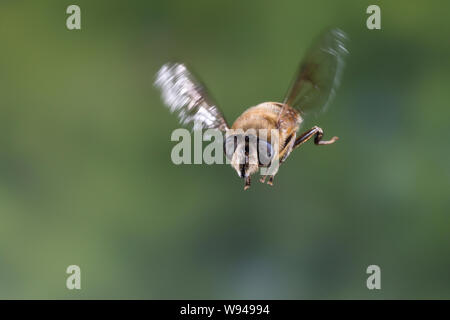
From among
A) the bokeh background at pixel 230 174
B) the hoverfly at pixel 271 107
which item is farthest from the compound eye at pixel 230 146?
the bokeh background at pixel 230 174

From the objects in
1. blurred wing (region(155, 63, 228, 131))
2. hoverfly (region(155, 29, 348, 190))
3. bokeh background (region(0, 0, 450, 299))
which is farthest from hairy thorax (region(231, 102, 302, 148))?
bokeh background (region(0, 0, 450, 299))

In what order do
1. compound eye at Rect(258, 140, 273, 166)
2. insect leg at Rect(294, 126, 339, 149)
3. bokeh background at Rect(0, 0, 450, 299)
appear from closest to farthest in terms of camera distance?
1. compound eye at Rect(258, 140, 273, 166)
2. insect leg at Rect(294, 126, 339, 149)
3. bokeh background at Rect(0, 0, 450, 299)

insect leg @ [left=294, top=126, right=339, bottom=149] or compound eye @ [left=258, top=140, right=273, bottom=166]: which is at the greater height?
insect leg @ [left=294, top=126, right=339, bottom=149]

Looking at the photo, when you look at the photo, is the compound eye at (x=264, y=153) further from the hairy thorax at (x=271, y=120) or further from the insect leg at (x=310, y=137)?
the insect leg at (x=310, y=137)

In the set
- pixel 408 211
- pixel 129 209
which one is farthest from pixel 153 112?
pixel 408 211

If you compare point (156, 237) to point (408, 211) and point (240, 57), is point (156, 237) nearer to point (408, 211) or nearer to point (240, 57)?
point (240, 57)

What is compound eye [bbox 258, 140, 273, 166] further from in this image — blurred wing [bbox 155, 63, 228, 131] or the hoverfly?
blurred wing [bbox 155, 63, 228, 131]

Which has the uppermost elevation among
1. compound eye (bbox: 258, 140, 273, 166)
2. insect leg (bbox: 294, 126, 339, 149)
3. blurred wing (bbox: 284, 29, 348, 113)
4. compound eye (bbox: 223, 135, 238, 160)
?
blurred wing (bbox: 284, 29, 348, 113)
